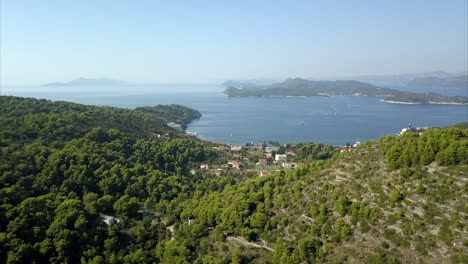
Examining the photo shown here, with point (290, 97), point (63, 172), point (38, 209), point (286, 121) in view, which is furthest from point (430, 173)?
point (290, 97)

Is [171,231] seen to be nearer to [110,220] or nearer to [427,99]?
[110,220]

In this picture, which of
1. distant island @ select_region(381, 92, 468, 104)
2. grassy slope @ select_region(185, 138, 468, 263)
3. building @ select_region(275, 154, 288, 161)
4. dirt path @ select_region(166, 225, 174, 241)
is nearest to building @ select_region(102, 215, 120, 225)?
dirt path @ select_region(166, 225, 174, 241)

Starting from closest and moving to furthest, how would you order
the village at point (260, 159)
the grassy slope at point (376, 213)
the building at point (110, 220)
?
the grassy slope at point (376, 213), the building at point (110, 220), the village at point (260, 159)

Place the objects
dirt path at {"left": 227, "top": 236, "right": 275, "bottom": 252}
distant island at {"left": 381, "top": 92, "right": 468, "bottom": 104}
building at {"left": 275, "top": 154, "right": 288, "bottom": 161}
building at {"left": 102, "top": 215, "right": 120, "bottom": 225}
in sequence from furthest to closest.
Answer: distant island at {"left": 381, "top": 92, "right": 468, "bottom": 104} < building at {"left": 275, "top": 154, "right": 288, "bottom": 161} < building at {"left": 102, "top": 215, "right": 120, "bottom": 225} < dirt path at {"left": 227, "top": 236, "right": 275, "bottom": 252}

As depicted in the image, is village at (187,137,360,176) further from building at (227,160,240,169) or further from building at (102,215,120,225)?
building at (102,215,120,225)

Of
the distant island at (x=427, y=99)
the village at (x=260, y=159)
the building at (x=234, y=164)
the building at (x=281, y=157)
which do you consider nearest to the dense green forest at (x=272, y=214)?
the village at (x=260, y=159)

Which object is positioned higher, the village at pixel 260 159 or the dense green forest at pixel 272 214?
the dense green forest at pixel 272 214

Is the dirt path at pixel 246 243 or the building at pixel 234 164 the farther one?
the building at pixel 234 164

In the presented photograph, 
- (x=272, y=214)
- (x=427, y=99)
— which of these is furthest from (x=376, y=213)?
(x=427, y=99)

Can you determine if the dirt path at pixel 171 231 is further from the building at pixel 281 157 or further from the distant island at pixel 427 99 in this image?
the distant island at pixel 427 99
